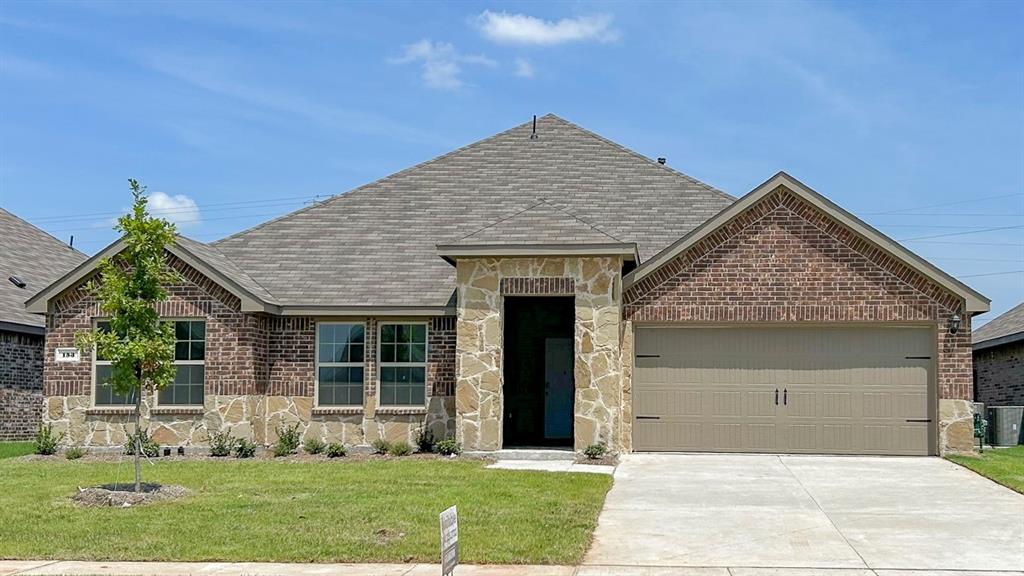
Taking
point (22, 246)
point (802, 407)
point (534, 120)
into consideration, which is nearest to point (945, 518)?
point (802, 407)

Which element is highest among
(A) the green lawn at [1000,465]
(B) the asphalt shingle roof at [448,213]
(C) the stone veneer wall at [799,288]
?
(B) the asphalt shingle roof at [448,213]

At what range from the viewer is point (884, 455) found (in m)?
19.1

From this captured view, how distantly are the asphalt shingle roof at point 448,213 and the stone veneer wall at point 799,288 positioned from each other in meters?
1.66

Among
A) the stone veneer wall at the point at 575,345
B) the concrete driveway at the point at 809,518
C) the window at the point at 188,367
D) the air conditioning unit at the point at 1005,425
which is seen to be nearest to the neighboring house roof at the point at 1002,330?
the air conditioning unit at the point at 1005,425

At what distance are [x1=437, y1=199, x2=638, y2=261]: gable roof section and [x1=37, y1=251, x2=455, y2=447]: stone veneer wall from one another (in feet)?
6.94

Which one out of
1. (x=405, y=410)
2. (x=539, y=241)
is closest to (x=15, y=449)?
(x=405, y=410)

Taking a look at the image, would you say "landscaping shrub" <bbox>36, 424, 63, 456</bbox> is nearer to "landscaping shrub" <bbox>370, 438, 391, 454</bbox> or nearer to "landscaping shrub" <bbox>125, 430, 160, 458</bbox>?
"landscaping shrub" <bbox>125, 430, 160, 458</bbox>

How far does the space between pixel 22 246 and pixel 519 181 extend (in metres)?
14.7

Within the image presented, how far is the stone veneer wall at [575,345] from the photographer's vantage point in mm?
18406

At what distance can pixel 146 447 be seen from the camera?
63.9 feet

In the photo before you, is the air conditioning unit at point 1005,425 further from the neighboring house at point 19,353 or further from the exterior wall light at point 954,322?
the neighboring house at point 19,353

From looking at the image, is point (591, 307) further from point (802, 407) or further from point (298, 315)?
point (298, 315)

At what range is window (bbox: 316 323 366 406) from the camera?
2045 centimetres

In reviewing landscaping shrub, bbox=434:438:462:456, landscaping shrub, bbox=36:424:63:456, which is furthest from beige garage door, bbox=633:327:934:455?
landscaping shrub, bbox=36:424:63:456
